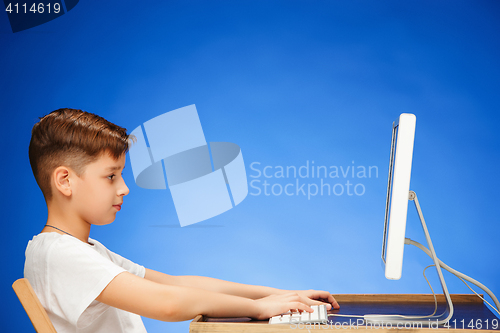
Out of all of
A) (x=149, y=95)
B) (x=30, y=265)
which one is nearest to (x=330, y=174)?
(x=149, y=95)

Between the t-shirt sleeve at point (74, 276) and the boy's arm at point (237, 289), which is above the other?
the boy's arm at point (237, 289)

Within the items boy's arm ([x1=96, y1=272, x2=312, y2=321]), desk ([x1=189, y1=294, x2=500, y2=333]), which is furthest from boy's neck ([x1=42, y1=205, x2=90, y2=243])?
desk ([x1=189, y1=294, x2=500, y2=333])

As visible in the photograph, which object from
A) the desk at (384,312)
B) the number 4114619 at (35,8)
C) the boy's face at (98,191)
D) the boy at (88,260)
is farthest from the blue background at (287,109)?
the boy's face at (98,191)

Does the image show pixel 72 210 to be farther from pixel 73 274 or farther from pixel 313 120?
pixel 313 120

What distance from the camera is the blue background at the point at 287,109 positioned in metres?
2.51

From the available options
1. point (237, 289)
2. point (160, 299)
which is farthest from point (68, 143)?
point (237, 289)

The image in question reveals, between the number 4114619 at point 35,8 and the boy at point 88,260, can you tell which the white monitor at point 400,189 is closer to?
the boy at point 88,260

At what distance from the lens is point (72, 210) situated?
2.74 ft

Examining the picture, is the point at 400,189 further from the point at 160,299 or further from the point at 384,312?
the point at 160,299

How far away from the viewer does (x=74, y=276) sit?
2.40 ft

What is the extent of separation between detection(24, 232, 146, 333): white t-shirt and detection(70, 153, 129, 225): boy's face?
0.24 feet

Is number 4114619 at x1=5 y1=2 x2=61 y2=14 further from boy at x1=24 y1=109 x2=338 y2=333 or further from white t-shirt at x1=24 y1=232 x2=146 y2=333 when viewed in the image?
white t-shirt at x1=24 y1=232 x2=146 y2=333

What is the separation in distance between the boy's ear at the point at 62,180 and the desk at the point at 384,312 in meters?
0.36

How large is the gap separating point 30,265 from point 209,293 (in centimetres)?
34
